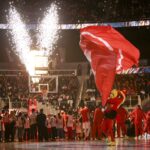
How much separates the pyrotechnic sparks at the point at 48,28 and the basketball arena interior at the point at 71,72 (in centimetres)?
6

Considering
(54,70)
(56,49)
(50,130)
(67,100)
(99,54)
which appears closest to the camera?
(99,54)

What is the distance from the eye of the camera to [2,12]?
144 feet

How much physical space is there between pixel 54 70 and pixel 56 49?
500 inches

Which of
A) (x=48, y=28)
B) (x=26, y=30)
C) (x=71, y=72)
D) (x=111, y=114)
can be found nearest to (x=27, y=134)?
(x=71, y=72)

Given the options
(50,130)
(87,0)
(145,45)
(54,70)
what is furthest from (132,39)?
(50,130)

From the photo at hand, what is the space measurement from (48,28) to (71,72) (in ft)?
53.9

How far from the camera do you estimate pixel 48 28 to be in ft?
149

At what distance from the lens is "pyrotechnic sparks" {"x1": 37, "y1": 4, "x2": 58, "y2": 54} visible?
43.9 m

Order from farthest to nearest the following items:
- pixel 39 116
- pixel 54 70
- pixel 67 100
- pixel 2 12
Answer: pixel 2 12 → pixel 67 100 → pixel 54 70 → pixel 39 116

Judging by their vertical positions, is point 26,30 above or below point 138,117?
above

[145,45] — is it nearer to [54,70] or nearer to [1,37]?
[1,37]

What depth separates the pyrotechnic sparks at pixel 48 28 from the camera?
144 feet

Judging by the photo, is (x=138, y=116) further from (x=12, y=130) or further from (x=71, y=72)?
(x=12, y=130)

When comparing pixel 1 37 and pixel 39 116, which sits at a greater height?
pixel 1 37
